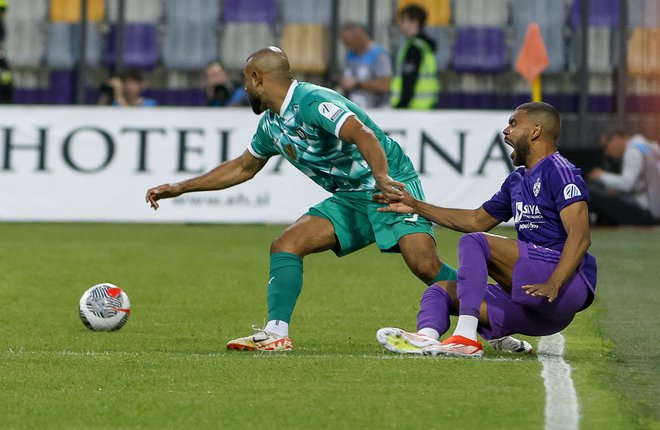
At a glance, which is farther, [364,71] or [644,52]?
[644,52]

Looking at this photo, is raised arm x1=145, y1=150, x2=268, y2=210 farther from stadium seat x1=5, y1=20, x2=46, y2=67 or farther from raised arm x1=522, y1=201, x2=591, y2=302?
stadium seat x1=5, y1=20, x2=46, y2=67

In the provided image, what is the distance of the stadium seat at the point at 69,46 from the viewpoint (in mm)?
22359

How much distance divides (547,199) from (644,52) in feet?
47.5

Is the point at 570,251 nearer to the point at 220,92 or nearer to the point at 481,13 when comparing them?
the point at 220,92

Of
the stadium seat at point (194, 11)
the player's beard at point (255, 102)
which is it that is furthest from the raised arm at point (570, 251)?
the stadium seat at point (194, 11)

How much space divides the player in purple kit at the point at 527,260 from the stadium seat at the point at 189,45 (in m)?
15.3

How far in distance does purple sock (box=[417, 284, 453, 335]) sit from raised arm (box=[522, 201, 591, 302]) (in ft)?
2.09

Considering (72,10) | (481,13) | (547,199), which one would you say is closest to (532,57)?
(481,13)

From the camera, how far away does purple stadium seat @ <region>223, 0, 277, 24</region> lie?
22734 mm

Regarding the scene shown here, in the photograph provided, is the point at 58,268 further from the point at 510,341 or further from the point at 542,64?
the point at 542,64

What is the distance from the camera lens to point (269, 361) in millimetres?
7277

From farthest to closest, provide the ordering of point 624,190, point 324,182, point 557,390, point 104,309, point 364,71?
point 364,71 → point 624,190 → point 104,309 → point 324,182 → point 557,390

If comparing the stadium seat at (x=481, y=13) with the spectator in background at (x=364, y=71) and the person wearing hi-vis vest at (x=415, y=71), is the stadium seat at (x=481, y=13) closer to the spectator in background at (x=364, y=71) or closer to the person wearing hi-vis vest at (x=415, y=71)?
the spectator in background at (x=364, y=71)

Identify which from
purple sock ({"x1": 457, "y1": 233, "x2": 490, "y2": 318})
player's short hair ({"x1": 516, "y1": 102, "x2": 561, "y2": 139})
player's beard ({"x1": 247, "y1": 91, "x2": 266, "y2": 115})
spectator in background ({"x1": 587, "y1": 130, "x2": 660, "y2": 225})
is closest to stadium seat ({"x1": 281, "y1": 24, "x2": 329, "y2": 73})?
spectator in background ({"x1": 587, "y1": 130, "x2": 660, "y2": 225})
